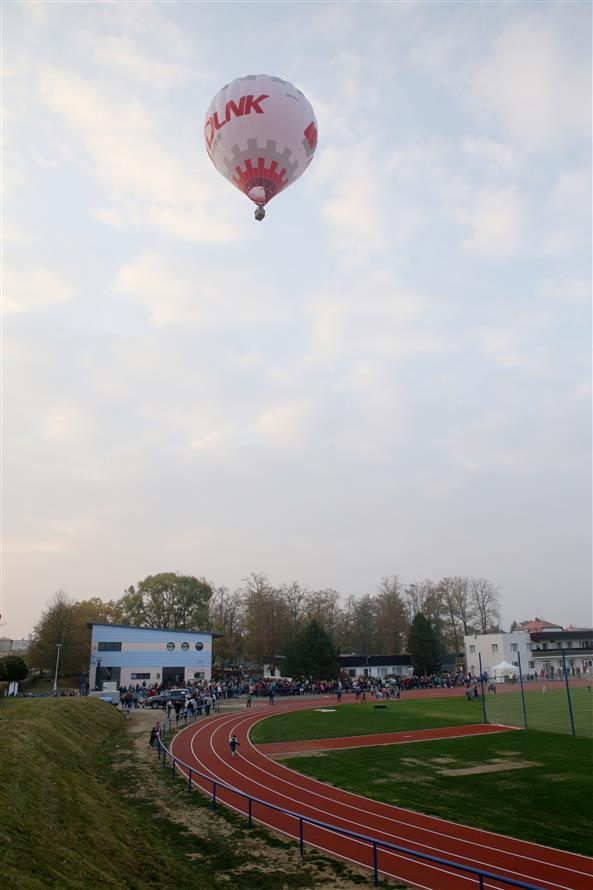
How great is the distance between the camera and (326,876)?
12914 millimetres

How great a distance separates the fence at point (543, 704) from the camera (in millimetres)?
33250

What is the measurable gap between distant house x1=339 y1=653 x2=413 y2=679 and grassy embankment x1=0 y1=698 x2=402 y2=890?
5619 cm

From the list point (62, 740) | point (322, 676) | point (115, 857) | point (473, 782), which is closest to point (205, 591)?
point (322, 676)

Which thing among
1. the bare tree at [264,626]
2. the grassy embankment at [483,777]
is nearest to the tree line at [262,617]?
the bare tree at [264,626]

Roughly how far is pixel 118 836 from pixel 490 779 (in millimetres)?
12845

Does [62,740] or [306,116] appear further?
[306,116]

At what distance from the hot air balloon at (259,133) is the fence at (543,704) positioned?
26.5m

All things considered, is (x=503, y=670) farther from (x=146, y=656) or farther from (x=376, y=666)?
(x=146, y=656)

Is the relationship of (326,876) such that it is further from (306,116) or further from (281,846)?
(306,116)

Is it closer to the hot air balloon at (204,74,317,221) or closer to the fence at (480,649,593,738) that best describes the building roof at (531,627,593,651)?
the fence at (480,649,593,738)

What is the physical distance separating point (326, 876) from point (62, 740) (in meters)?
15.4

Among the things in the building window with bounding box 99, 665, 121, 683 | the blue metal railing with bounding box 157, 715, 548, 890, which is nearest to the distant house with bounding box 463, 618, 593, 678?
the building window with bounding box 99, 665, 121, 683

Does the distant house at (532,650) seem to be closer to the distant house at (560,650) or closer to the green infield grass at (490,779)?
the distant house at (560,650)

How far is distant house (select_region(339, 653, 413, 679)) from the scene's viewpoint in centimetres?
7621
